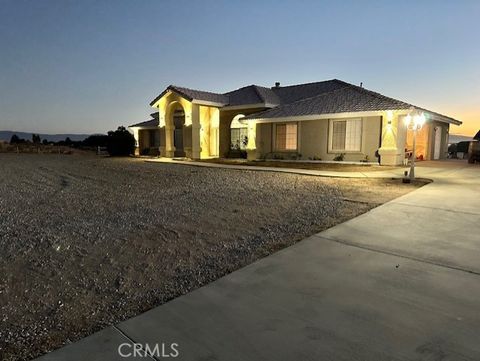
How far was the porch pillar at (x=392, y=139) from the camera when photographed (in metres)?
14.9

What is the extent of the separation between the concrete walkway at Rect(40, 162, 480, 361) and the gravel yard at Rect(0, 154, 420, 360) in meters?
0.34

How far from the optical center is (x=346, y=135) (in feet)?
54.7

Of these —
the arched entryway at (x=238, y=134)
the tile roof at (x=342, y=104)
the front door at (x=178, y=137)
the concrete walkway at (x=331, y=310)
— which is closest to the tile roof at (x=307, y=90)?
the tile roof at (x=342, y=104)

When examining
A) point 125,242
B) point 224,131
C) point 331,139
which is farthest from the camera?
point 224,131

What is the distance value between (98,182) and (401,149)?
14.6 m

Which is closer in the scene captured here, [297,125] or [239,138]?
[297,125]

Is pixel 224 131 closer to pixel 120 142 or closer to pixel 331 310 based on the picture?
pixel 120 142

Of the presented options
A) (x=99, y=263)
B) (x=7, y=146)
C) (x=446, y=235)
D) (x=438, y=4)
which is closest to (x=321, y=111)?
(x=438, y=4)

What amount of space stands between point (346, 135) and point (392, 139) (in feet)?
8.18

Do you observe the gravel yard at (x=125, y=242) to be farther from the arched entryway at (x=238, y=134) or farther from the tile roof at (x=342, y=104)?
the arched entryway at (x=238, y=134)

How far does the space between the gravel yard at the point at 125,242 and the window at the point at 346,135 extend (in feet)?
25.6
